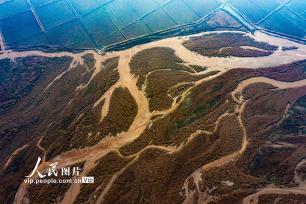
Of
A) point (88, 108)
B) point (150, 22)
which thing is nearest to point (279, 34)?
point (150, 22)

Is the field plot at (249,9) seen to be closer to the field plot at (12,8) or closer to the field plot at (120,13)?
the field plot at (120,13)

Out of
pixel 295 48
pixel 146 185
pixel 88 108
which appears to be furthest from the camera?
pixel 295 48

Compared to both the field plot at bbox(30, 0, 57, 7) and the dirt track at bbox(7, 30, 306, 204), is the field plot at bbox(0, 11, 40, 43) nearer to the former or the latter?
the field plot at bbox(30, 0, 57, 7)

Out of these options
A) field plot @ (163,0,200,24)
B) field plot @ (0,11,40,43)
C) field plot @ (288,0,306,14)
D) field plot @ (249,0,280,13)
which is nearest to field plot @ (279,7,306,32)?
field plot @ (288,0,306,14)

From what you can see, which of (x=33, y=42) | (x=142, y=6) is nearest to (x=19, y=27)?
(x=33, y=42)

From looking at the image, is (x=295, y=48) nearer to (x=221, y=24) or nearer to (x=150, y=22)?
(x=221, y=24)

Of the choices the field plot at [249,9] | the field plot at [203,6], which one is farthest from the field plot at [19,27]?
the field plot at [249,9]
